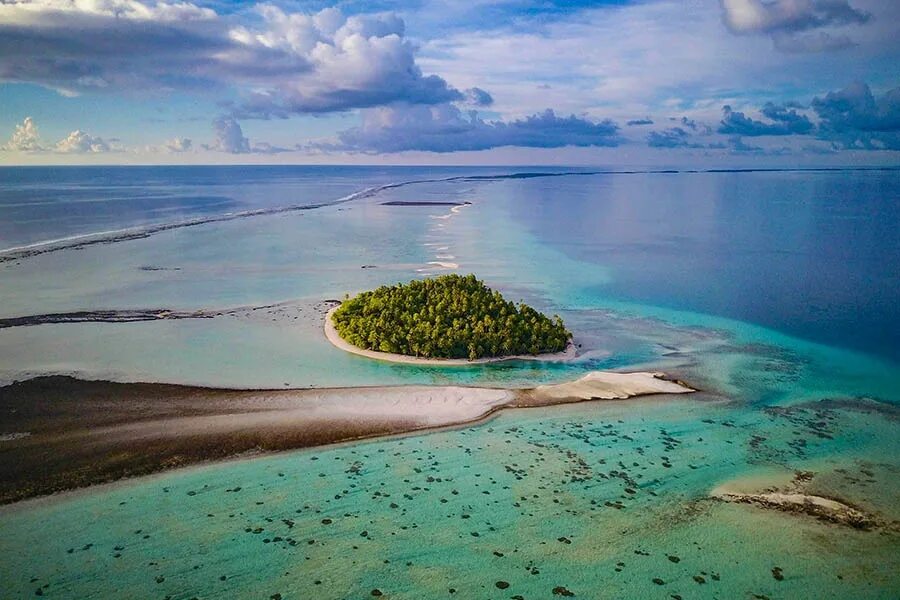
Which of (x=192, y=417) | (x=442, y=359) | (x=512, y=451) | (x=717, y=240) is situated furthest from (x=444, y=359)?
(x=717, y=240)

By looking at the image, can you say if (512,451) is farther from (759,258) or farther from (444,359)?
(759,258)

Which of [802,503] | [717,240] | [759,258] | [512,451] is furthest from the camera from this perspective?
[717,240]

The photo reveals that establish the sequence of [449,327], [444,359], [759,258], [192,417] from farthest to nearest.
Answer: [759,258] < [449,327] < [444,359] < [192,417]

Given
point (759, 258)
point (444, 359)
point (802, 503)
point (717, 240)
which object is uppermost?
point (717, 240)

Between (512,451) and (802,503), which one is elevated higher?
(512,451)

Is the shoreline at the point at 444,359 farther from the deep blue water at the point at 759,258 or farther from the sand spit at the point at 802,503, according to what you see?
the deep blue water at the point at 759,258

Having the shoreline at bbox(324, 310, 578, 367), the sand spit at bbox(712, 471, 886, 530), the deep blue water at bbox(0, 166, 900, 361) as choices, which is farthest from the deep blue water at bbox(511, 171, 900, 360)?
the sand spit at bbox(712, 471, 886, 530)

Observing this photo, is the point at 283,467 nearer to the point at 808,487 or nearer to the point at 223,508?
the point at 223,508
